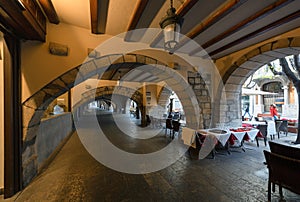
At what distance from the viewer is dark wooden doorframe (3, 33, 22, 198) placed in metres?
2.02

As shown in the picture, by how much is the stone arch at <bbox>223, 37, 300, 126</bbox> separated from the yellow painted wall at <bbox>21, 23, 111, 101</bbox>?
290cm

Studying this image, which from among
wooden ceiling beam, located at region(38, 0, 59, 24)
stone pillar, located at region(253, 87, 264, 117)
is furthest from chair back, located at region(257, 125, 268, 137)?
stone pillar, located at region(253, 87, 264, 117)

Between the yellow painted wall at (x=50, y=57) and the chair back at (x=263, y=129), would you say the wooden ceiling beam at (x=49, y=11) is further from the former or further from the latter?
the chair back at (x=263, y=129)

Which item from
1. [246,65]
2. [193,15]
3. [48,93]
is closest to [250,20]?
[193,15]

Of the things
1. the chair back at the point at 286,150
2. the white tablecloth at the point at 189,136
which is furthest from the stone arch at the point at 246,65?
the chair back at the point at 286,150

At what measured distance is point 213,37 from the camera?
266 cm

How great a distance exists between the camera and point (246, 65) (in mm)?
3350

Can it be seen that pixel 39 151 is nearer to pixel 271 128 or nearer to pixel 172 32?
pixel 172 32

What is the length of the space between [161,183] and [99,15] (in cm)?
245

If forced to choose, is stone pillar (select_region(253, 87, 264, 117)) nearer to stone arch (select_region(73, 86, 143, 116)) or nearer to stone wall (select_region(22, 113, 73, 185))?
stone arch (select_region(73, 86, 143, 116))

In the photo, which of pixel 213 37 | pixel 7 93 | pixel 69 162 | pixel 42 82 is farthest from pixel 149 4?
pixel 69 162

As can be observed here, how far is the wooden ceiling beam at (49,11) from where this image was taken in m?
1.75

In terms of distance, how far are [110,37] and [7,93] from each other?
1623 mm

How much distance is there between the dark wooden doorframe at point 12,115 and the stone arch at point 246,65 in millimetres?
3816
